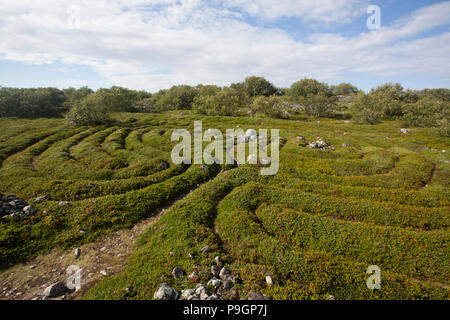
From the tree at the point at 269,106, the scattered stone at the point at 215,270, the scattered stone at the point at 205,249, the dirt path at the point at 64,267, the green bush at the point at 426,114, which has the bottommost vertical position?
the dirt path at the point at 64,267

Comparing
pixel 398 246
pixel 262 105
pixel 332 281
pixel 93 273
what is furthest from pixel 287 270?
pixel 262 105

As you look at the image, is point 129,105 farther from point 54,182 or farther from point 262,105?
point 54,182

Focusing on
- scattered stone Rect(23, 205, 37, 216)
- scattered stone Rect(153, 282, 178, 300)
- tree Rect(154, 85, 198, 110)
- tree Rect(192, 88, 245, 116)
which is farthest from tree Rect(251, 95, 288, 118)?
scattered stone Rect(153, 282, 178, 300)

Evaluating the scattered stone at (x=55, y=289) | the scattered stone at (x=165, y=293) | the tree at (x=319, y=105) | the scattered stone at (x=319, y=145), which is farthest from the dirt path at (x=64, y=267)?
the tree at (x=319, y=105)

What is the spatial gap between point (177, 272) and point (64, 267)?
26.6ft

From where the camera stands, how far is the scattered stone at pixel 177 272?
473 inches

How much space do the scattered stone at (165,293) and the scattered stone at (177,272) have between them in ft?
3.80

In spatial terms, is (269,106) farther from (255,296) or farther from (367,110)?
(255,296)

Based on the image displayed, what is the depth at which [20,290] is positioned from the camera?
1164cm

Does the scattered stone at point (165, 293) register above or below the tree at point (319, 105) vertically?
below

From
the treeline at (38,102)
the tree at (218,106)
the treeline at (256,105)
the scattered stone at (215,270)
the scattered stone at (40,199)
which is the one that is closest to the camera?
the scattered stone at (215,270)

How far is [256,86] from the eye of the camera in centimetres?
15912

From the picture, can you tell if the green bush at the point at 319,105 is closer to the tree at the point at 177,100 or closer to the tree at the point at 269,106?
the tree at the point at 269,106
